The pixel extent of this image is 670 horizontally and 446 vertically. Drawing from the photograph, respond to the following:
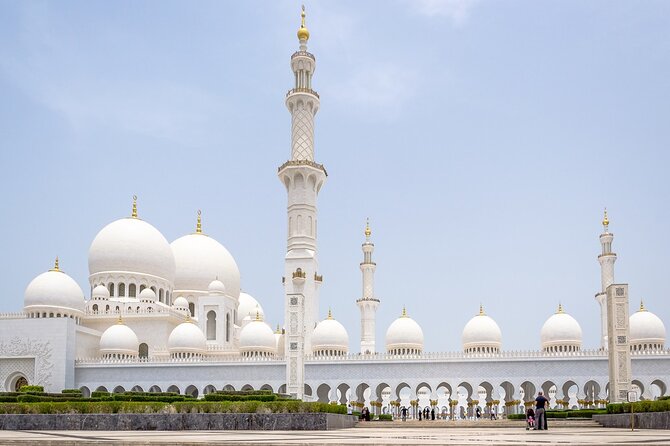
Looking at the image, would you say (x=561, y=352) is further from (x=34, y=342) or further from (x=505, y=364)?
(x=34, y=342)

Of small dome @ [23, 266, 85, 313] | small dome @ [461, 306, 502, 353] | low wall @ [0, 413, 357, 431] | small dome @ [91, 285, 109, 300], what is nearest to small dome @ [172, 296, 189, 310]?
small dome @ [91, 285, 109, 300]

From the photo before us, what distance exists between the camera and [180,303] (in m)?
48.1

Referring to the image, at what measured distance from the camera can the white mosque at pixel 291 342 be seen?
1521 inches

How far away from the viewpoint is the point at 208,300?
4666 cm

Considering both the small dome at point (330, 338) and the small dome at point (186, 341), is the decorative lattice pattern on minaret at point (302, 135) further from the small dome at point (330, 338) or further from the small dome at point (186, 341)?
the small dome at point (186, 341)

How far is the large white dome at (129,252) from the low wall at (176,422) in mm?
27426

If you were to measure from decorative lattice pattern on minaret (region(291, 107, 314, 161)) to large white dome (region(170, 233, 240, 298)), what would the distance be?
11.3 metres

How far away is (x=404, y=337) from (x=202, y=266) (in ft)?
47.7

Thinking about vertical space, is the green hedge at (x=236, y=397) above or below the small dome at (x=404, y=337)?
below

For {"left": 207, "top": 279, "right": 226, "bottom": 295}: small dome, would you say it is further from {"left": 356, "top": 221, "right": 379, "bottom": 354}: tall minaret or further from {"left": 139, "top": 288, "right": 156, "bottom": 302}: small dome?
{"left": 356, "top": 221, "right": 379, "bottom": 354}: tall minaret

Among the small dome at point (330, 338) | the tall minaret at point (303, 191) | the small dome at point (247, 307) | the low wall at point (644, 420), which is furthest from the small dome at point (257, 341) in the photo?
the low wall at point (644, 420)

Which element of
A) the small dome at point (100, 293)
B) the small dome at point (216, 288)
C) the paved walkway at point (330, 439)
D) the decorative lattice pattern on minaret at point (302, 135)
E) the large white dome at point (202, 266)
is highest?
the decorative lattice pattern on minaret at point (302, 135)

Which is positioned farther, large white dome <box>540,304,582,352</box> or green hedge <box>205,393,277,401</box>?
large white dome <box>540,304,582,352</box>

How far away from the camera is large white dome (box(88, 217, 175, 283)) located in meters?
46.4
